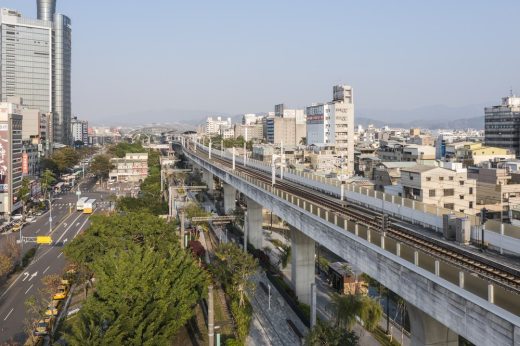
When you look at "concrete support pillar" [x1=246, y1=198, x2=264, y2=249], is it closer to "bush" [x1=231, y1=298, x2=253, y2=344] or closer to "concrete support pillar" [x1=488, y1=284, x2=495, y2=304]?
"bush" [x1=231, y1=298, x2=253, y2=344]

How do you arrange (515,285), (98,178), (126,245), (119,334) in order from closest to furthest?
1. (515,285)
2. (119,334)
3. (126,245)
4. (98,178)

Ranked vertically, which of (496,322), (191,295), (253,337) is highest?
(496,322)

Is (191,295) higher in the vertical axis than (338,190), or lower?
lower

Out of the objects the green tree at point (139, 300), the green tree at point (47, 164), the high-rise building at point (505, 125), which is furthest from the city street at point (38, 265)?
the high-rise building at point (505, 125)

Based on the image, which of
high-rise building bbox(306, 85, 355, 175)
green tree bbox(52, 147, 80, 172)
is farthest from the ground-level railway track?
green tree bbox(52, 147, 80, 172)

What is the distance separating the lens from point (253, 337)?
28109 millimetres

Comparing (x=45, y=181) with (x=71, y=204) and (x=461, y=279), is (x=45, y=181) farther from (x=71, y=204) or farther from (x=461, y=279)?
(x=461, y=279)

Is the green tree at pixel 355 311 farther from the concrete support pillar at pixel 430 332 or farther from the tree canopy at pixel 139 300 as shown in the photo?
the tree canopy at pixel 139 300

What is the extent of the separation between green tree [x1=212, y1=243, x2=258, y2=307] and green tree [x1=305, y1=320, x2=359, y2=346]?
33.3 ft

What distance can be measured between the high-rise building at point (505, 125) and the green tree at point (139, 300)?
96.2 metres

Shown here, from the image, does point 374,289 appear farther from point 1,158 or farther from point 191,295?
point 1,158

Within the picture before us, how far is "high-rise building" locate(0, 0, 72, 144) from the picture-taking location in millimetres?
143875

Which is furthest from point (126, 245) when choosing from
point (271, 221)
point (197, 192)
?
point (197, 192)

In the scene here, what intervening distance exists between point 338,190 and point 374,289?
898 cm
